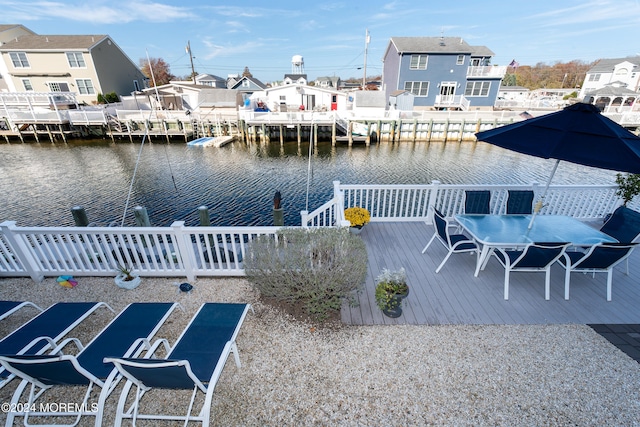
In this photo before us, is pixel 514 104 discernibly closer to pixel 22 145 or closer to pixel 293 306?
pixel 293 306

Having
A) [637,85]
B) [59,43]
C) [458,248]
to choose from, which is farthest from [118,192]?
[637,85]

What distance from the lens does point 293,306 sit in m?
3.72

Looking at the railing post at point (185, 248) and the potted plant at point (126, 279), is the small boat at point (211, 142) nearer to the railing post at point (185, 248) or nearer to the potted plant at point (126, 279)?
the potted plant at point (126, 279)

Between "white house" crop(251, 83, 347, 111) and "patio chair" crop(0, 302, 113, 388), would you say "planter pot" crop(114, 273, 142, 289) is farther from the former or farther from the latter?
"white house" crop(251, 83, 347, 111)

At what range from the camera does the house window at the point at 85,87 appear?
27080mm

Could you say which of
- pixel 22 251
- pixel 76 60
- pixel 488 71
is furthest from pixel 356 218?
pixel 76 60

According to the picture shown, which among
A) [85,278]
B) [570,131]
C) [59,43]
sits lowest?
[85,278]

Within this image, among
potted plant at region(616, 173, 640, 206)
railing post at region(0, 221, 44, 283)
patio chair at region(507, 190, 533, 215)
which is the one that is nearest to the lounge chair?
railing post at region(0, 221, 44, 283)

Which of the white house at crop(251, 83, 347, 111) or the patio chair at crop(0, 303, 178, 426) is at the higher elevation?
the white house at crop(251, 83, 347, 111)

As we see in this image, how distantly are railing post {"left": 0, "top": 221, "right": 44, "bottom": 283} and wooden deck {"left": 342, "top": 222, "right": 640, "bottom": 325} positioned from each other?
496 centimetres

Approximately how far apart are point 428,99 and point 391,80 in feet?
14.7

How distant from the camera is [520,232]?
3982mm

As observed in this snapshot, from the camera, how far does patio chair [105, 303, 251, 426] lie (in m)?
2.03

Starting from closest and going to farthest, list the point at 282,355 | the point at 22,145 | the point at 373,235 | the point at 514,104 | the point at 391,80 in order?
the point at 282,355 → the point at 373,235 → the point at 22,145 → the point at 391,80 → the point at 514,104
